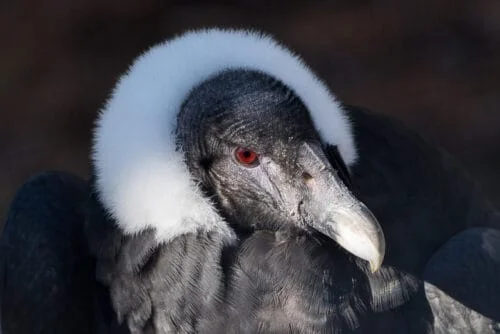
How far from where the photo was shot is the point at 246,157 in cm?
361

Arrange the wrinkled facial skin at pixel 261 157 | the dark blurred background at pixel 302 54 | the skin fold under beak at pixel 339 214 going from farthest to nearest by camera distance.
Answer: the dark blurred background at pixel 302 54, the wrinkled facial skin at pixel 261 157, the skin fold under beak at pixel 339 214

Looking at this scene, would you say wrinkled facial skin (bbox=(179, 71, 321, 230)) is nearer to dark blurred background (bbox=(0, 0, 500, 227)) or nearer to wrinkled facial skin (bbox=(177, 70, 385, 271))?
wrinkled facial skin (bbox=(177, 70, 385, 271))

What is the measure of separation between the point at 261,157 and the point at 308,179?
0.16 m

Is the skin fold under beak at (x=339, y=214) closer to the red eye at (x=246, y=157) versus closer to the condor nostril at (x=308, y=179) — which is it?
the condor nostril at (x=308, y=179)

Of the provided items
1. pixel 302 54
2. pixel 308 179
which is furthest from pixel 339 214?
pixel 302 54

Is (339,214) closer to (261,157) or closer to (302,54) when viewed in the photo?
(261,157)

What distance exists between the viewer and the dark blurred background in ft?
22.0

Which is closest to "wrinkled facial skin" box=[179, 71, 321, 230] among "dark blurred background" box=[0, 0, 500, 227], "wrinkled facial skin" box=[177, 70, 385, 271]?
"wrinkled facial skin" box=[177, 70, 385, 271]

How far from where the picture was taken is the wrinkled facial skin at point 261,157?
3529mm

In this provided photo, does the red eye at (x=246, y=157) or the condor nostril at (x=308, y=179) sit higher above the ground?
the condor nostril at (x=308, y=179)

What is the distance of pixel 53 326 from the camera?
149 inches

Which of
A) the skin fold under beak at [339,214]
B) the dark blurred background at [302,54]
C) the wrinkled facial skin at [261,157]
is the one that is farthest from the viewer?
the dark blurred background at [302,54]

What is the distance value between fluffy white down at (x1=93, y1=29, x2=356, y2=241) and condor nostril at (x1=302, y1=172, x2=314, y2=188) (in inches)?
5.7

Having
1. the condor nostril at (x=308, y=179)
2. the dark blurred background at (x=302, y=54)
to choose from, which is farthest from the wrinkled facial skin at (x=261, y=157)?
the dark blurred background at (x=302, y=54)
